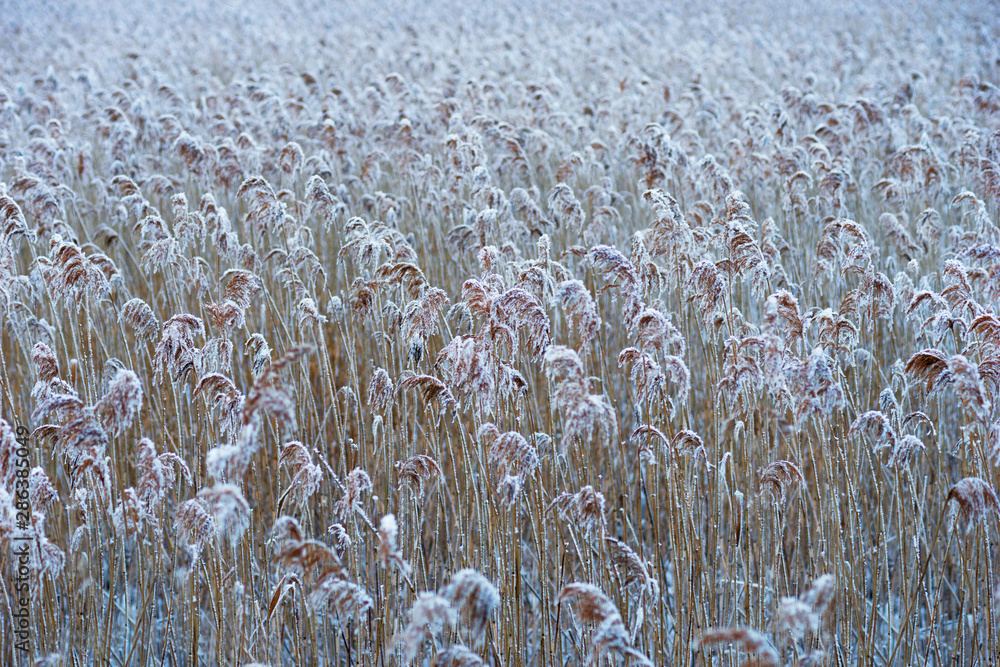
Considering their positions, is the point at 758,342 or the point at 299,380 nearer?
the point at 758,342

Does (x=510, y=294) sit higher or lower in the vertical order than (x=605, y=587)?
higher

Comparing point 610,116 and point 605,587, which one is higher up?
point 610,116

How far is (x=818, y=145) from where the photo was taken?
377 cm

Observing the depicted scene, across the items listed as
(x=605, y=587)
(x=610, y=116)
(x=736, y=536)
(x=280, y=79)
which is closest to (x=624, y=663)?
(x=605, y=587)

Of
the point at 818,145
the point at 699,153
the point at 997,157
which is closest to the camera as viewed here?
the point at 818,145

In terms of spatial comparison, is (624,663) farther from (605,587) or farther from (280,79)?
(280,79)

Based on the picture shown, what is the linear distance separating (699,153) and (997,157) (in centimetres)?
157

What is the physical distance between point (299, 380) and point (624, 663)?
163cm

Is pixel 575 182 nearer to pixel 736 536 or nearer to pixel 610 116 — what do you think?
pixel 610 116

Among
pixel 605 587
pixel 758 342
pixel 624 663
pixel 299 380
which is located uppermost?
pixel 299 380

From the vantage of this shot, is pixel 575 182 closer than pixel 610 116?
Yes

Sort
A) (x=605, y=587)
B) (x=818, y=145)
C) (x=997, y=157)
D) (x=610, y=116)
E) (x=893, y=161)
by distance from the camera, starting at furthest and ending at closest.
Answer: (x=610, y=116), (x=997, y=157), (x=893, y=161), (x=818, y=145), (x=605, y=587)

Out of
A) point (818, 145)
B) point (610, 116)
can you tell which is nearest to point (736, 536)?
point (818, 145)

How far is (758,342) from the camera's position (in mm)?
1914
